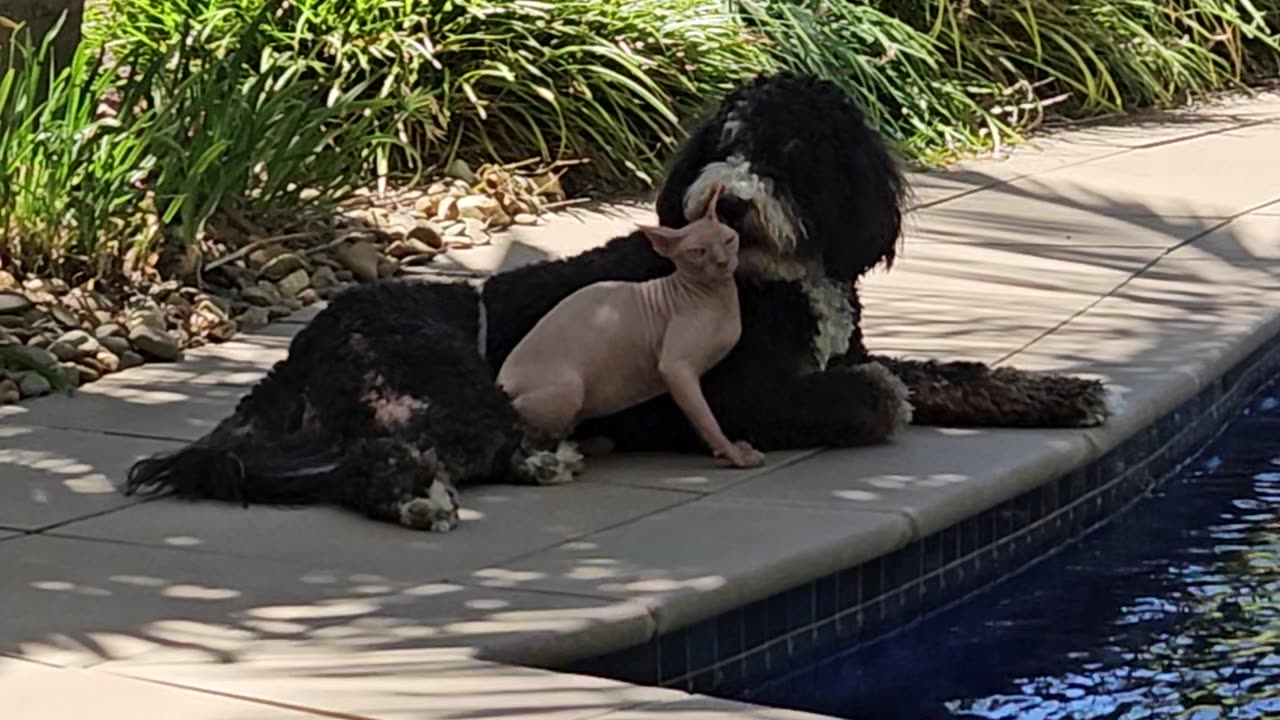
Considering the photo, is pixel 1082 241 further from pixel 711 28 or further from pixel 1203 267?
pixel 711 28

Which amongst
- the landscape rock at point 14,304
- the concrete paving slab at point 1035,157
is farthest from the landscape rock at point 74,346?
the concrete paving slab at point 1035,157

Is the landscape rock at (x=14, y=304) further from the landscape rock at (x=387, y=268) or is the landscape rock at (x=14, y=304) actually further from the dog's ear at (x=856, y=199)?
the dog's ear at (x=856, y=199)

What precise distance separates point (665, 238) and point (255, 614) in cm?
157

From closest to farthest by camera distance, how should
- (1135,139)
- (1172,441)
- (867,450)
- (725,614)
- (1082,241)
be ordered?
(725,614) → (867,450) → (1172,441) → (1082,241) → (1135,139)

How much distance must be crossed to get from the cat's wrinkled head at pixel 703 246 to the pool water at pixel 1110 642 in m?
0.98

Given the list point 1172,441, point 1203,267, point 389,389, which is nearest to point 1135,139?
point 1203,267

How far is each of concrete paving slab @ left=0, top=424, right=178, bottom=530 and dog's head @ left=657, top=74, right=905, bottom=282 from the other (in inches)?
59.3

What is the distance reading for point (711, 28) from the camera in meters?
10.2

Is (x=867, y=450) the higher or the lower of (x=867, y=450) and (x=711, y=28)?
the lower

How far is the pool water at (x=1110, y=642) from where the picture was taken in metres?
4.47

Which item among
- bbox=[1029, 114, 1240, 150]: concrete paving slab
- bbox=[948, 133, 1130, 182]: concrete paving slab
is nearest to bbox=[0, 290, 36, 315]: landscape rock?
bbox=[948, 133, 1130, 182]: concrete paving slab

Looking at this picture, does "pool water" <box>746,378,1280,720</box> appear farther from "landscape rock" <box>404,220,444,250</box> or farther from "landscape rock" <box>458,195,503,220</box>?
"landscape rock" <box>458,195,503,220</box>

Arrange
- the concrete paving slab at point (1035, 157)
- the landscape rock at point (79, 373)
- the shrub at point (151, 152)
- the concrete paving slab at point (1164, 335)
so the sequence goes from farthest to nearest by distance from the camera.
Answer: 1. the concrete paving slab at point (1035, 157)
2. the shrub at point (151, 152)
3. the landscape rock at point (79, 373)
4. the concrete paving slab at point (1164, 335)

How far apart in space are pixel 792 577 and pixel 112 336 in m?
3.05
